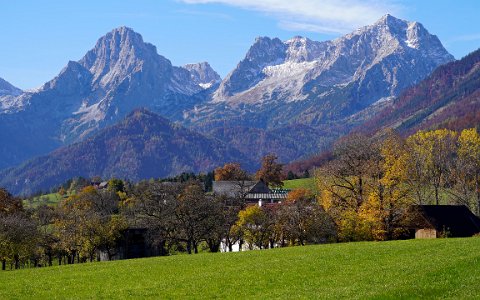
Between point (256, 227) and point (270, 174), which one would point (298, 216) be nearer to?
point (256, 227)

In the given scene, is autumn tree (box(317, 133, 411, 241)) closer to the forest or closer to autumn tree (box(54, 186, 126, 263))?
the forest

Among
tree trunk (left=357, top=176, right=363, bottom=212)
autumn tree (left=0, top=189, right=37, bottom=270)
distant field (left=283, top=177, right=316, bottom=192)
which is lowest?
autumn tree (left=0, top=189, right=37, bottom=270)

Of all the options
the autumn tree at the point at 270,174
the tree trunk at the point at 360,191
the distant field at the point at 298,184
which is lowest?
the tree trunk at the point at 360,191

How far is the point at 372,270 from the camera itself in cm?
3872

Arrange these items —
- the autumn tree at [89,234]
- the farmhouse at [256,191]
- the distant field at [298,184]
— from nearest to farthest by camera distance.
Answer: the autumn tree at [89,234]
the farmhouse at [256,191]
the distant field at [298,184]

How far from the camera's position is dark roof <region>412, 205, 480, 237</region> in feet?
261

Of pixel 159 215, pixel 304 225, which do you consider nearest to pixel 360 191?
pixel 304 225

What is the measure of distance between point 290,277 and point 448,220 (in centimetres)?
4997

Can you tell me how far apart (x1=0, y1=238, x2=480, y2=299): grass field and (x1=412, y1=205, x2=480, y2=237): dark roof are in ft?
87.4

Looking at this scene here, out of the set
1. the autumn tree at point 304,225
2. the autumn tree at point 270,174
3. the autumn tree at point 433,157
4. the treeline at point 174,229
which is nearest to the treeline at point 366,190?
the autumn tree at point 304,225

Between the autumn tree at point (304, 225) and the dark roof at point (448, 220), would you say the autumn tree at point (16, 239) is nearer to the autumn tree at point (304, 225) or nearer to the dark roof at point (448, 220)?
the autumn tree at point (304, 225)

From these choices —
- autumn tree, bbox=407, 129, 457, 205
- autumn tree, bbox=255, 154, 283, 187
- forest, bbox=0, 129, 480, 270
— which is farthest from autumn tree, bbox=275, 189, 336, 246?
autumn tree, bbox=255, 154, 283, 187

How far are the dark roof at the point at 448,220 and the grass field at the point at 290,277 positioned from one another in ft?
87.4

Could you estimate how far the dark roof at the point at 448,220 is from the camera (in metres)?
79.6
